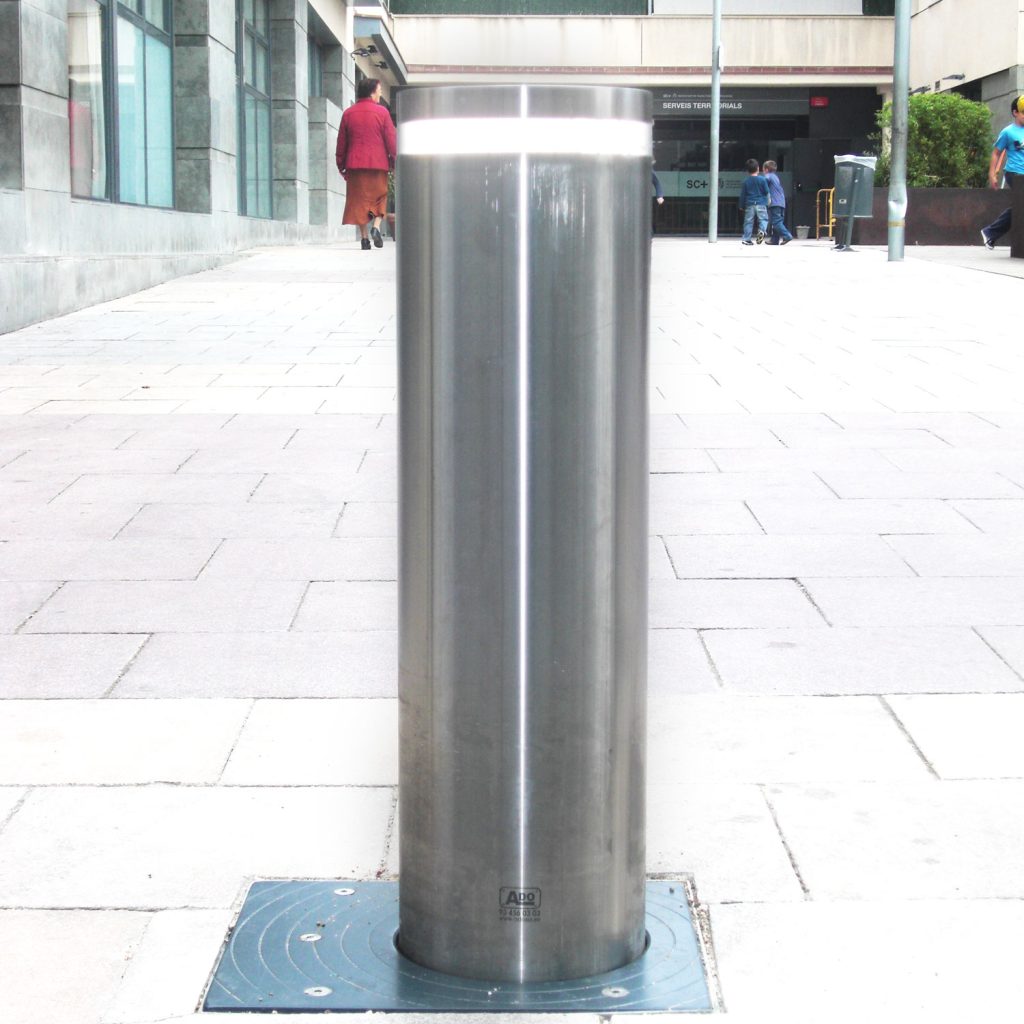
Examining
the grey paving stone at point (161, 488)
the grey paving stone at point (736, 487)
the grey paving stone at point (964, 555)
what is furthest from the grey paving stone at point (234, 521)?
the grey paving stone at point (964, 555)

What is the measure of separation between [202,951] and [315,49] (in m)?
26.9

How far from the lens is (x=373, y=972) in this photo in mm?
2295

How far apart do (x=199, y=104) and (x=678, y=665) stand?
1393 cm

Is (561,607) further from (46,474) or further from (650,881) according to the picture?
(46,474)

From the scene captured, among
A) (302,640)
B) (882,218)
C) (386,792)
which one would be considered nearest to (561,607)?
(386,792)

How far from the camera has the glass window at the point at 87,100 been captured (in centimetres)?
1252

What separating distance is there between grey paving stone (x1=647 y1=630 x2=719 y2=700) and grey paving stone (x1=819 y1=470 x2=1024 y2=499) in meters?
1.94

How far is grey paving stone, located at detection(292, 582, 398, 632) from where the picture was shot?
4.22 metres

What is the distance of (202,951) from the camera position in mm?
2369

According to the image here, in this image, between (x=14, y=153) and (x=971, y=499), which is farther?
(x=14, y=153)

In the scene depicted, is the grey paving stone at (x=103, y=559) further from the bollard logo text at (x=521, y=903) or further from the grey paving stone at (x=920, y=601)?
the bollard logo text at (x=521, y=903)

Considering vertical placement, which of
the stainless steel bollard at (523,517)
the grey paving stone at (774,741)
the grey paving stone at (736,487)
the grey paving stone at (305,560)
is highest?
the stainless steel bollard at (523,517)

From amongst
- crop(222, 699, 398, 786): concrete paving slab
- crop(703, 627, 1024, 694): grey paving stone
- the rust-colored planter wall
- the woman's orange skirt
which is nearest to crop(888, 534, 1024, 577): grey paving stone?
crop(703, 627, 1024, 694): grey paving stone

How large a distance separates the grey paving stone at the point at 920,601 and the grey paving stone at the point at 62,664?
6.16 ft
